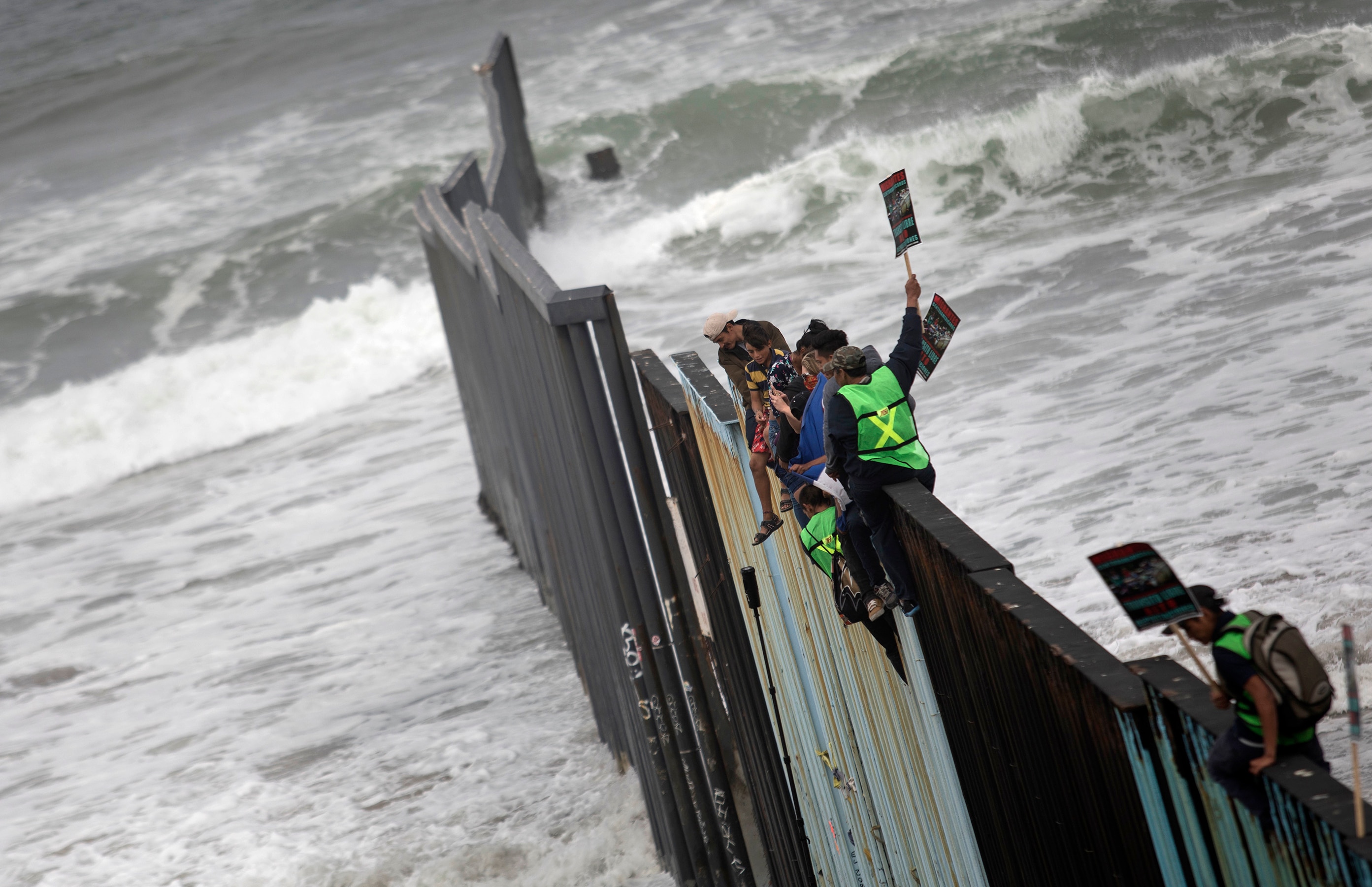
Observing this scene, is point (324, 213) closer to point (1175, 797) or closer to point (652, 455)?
point (652, 455)

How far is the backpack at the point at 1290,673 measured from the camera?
1623 millimetres

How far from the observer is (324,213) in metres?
26.2

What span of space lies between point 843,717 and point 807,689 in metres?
0.33

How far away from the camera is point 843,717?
3.44 meters

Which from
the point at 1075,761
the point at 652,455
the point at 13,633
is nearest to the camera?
the point at 1075,761

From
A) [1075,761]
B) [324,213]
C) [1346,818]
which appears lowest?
[1075,761]

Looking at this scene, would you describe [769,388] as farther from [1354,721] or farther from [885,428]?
[1354,721]

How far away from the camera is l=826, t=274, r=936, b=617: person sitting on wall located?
2734mm

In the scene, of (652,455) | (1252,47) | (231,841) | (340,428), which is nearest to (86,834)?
(231,841)

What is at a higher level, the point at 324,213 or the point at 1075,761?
the point at 324,213

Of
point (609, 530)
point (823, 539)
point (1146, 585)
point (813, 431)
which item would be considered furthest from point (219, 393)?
point (1146, 585)

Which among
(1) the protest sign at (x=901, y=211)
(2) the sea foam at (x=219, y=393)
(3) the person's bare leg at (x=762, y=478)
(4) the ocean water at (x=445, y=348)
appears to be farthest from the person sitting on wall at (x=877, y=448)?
(2) the sea foam at (x=219, y=393)

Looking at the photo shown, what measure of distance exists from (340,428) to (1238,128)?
1343cm

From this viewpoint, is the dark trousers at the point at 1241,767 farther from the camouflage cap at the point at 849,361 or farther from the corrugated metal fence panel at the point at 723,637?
the corrugated metal fence panel at the point at 723,637
